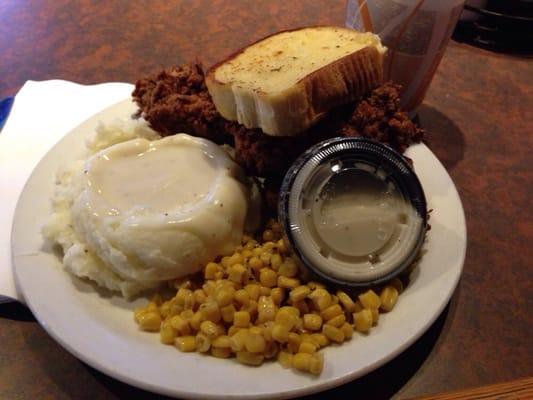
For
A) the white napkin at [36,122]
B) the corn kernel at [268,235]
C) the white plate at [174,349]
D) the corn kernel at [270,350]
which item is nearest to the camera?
the white plate at [174,349]

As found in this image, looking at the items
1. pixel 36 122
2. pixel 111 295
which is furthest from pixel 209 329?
pixel 36 122

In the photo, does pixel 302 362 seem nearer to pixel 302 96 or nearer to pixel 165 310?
pixel 165 310

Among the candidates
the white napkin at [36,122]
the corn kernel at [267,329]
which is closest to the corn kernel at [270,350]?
the corn kernel at [267,329]

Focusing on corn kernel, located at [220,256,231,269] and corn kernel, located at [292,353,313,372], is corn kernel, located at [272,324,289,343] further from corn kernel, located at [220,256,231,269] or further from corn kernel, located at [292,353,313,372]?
corn kernel, located at [220,256,231,269]

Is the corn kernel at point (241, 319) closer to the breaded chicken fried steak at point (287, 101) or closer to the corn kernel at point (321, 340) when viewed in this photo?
the corn kernel at point (321, 340)

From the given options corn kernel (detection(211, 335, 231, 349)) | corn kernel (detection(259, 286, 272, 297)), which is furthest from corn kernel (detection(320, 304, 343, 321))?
corn kernel (detection(211, 335, 231, 349))
